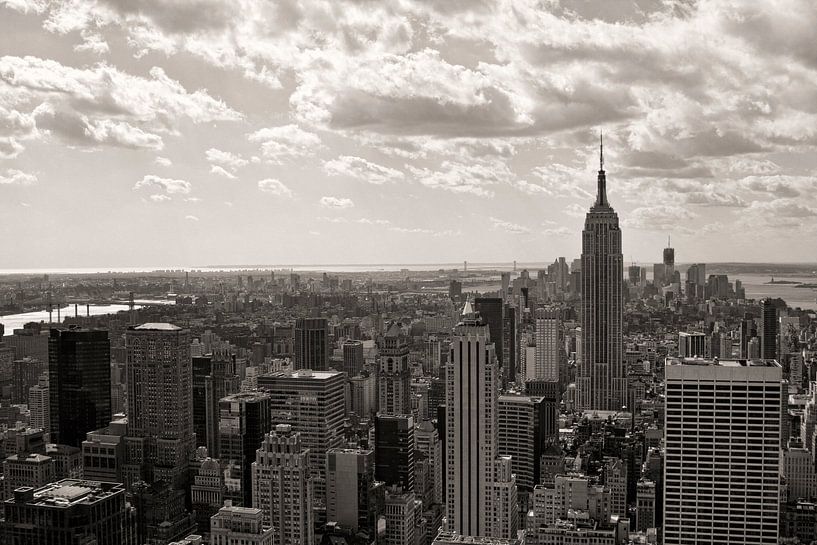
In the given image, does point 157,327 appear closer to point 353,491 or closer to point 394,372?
point 394,372

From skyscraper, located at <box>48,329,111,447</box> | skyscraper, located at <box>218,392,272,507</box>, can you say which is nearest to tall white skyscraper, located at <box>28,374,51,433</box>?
skyscraper, located at <box>48,329,111,447</box>

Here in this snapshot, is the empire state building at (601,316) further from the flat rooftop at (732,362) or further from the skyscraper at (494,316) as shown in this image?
the flat rooftop at (732,362)

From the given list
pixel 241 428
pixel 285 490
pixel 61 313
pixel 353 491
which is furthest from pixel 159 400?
pixel 285 490

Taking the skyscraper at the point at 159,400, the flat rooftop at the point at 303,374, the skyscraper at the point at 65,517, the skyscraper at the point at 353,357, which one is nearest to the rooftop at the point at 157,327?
the skyscraper at the point at 159,400

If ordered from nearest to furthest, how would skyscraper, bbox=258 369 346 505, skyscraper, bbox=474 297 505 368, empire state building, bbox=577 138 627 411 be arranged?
skyscraper, bbox=258 369 346 505 < skyscraper, bbox=474 297 505 368 < empire state building, bbox=577 138 627 411

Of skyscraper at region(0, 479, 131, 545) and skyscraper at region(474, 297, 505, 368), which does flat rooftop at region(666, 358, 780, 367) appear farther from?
skyscraper at region(0, 479, 131, 545)
